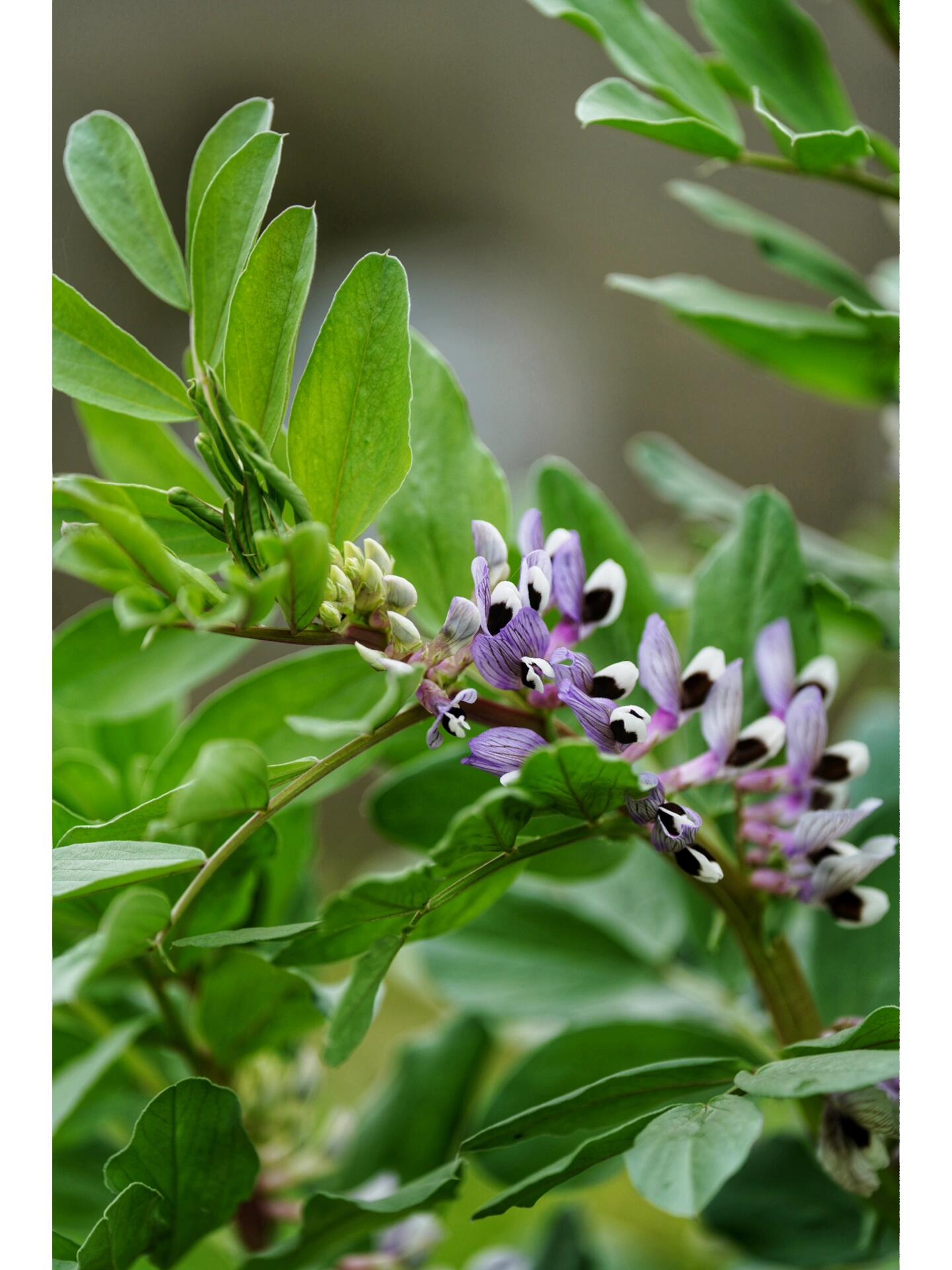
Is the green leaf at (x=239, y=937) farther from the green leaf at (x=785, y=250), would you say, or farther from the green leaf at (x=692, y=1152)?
the green leaf at (x=785, y=250)

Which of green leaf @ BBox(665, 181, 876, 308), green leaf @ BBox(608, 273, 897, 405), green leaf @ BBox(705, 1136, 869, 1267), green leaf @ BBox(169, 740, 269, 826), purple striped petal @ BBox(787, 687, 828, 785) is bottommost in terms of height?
green leaf @ BBox(705, 1136, 869, 1267)

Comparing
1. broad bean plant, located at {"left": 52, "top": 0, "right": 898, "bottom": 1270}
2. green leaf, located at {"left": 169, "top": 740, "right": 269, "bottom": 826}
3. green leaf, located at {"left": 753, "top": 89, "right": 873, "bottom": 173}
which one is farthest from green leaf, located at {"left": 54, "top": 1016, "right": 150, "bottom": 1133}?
green leaf, located at {"left": 753, "top": 89, "right": 873, "bottom": 173}

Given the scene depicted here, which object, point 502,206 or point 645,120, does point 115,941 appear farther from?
point 502,206

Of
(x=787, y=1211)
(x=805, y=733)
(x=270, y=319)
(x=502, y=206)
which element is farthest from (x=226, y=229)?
(x=502, y=206)

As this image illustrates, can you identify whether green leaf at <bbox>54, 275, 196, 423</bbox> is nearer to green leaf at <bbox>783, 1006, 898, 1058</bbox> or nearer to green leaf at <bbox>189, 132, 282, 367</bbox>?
green leaf at <bbox>189, 132, 282, 367</bbox>

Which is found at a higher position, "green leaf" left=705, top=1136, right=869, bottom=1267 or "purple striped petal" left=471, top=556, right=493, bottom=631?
"purple striped petal" left=471, top=556, right=493, bottom=631

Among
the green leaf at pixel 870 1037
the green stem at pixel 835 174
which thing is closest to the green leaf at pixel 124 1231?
the green leaf at pixel 870 1037

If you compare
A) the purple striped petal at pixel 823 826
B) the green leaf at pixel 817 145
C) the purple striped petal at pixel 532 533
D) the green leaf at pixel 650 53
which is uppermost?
the green leaf at pixel 650 53
